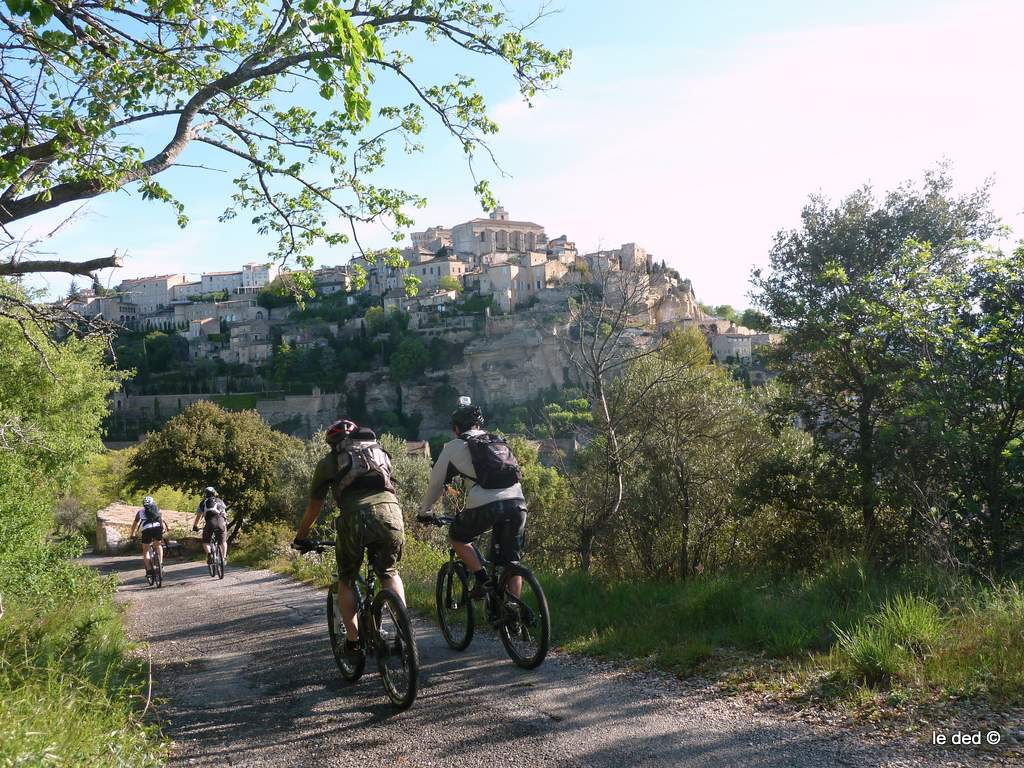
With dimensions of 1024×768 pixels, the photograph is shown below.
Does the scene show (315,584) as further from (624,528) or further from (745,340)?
(745,340)

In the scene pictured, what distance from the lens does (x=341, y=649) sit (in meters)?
4.71

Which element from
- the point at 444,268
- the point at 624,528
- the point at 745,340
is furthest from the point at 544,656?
the point at 444,268

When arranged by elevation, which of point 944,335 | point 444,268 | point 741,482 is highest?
point 444,268

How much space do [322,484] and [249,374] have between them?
109 m

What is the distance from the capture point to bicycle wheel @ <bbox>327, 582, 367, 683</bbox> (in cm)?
455

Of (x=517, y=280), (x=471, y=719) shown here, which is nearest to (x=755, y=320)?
(x=471, y=719)

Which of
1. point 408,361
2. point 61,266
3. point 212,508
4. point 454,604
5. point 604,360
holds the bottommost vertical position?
point 454,604

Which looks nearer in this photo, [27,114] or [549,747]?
[549,747]

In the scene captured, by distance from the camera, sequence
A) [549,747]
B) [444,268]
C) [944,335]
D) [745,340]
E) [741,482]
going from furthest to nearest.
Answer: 1. [444,268]
2. [745,340]
3. [741,482]
4. [944,335]
5. [549,747]

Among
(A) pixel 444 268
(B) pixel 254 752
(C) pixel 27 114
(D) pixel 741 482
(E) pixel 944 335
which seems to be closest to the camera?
(B) pixel 254 752

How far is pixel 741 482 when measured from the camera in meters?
9.34

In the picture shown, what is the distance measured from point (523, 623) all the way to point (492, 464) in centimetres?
102

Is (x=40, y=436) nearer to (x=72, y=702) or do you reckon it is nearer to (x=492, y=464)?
(x=72, y=702)

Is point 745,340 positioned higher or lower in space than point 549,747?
higher
